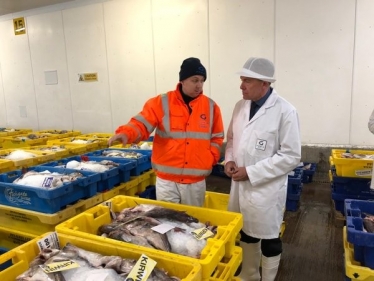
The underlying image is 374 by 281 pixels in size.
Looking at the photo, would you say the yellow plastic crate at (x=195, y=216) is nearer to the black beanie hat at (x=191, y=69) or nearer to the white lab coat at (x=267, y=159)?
the white lab coat at (x=267, y=159)

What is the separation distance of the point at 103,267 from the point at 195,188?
120 cm

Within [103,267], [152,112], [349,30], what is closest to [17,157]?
[152,112]

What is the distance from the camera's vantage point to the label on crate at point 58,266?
3.70 ft

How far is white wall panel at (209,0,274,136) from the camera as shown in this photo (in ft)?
14.8

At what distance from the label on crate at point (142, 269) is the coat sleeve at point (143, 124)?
100cm

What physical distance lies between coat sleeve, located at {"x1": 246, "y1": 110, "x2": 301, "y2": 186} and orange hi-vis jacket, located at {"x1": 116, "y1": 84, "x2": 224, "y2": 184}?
1.44 feet

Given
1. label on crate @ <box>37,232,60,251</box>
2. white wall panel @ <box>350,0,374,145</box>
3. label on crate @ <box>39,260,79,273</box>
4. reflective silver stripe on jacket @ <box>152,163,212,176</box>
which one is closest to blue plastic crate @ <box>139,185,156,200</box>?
reflective silver stripe on jacket @ <box>152,163,212,176</box>

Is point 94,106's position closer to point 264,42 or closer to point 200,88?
point 264,42

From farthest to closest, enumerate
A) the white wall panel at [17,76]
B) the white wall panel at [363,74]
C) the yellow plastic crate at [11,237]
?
the white wall panel at [17,76], the white wall panel at [363,74], the yellow plastic crate at [11,237]

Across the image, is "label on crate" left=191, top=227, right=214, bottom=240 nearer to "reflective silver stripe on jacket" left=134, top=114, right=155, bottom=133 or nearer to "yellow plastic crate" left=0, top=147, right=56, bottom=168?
"reflective silver stripe on jacket" left=134, top=114, right=155, bottom=133

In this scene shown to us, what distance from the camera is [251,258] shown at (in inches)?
87.4

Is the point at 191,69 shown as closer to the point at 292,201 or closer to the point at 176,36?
the point at 292,201

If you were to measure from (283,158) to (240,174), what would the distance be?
0.30 metres

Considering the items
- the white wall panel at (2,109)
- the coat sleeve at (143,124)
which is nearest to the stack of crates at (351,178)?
the coat sleeve at (143,124)
